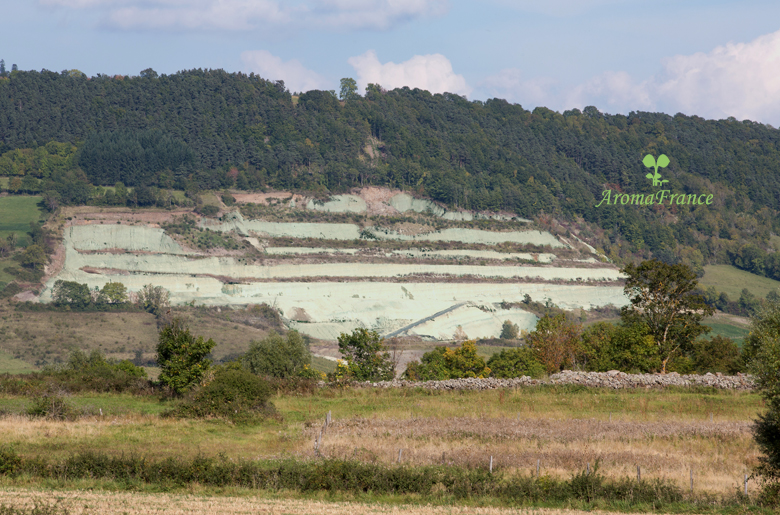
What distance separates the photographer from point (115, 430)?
2970 centimetres

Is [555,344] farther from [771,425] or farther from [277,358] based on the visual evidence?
[771,425]

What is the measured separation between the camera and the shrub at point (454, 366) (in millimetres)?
60531

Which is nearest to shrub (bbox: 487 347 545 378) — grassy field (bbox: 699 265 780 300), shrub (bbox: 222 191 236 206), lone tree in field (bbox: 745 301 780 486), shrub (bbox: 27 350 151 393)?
shrub (bbox: 27 350 151 393)

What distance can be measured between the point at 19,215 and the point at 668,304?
135651mm

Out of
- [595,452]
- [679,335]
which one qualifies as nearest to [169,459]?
[595,452]

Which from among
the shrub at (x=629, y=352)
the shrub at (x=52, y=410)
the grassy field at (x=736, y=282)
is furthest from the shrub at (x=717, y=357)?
the grassy field at (x=736, y=282)

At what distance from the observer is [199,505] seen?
824 inches

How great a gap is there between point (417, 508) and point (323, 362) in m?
72.5

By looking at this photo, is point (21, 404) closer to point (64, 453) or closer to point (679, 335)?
point (64, 453)

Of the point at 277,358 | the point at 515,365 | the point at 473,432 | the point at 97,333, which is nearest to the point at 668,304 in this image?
the point at 515,365

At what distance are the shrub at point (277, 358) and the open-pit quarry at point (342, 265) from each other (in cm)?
4996

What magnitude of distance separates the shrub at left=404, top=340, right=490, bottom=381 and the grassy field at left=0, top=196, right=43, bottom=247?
102 metres

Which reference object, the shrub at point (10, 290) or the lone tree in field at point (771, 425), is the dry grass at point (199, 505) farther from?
the shrub at point (10, 290)

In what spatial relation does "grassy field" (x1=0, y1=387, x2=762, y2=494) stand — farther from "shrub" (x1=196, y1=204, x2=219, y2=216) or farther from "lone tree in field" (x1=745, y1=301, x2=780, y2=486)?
"shrub" (x1=196, y1=204, x2=219, y2=216)
